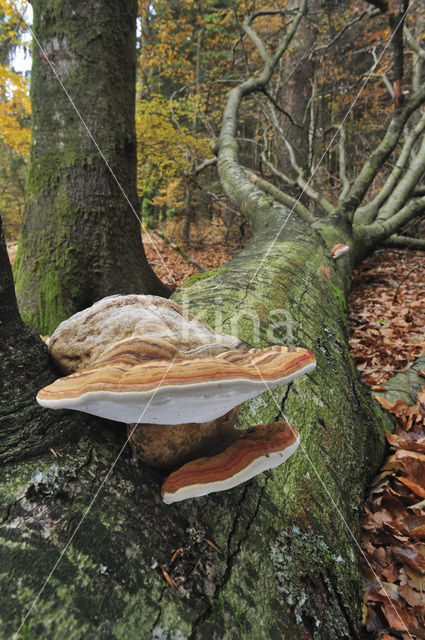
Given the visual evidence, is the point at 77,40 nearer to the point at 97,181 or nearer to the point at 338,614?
the point at 97,181

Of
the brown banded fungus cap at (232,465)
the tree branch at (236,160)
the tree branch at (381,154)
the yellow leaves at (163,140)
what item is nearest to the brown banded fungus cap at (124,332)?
the brown banded fungus cap at (232,465)

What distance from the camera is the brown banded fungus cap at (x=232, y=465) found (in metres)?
0.97

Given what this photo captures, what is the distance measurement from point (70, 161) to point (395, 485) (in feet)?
13.3

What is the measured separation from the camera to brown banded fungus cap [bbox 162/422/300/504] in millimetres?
970

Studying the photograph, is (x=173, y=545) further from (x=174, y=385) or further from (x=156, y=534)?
(x=174, y=385)

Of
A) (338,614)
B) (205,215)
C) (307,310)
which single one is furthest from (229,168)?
(205,215)

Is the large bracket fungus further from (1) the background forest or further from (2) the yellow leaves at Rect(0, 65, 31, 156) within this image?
(2) the yellow leaves at Rect(0, 65, 31, 156)

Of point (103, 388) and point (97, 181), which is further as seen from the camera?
point (97, 181)

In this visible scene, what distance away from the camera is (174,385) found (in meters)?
0.76

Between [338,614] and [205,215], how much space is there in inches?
636

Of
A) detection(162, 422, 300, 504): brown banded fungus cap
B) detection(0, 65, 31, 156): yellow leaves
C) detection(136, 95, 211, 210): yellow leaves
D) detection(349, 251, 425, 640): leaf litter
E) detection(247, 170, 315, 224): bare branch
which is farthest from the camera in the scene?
detection(136, 95, 211, 210): yellow leaves

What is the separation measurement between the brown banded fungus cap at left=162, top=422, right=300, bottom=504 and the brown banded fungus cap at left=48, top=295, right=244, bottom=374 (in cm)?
32

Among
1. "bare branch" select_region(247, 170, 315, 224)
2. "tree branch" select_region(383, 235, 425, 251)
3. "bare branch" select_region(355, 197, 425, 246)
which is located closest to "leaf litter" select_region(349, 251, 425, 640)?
"bare branch" select_region(355, 197, 425, 246)

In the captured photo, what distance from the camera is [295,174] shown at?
9.70 m
